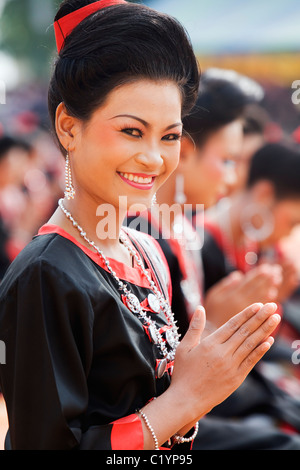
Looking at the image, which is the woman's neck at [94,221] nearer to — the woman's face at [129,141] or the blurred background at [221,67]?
the woman's face at [129,141]

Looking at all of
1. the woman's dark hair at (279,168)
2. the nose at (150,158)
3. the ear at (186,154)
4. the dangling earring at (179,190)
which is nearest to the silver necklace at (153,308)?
the nose at (150,158)

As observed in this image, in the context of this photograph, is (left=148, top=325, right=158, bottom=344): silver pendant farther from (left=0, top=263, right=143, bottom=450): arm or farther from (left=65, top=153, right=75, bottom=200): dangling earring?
(left=65, top=153, right=75, bottom=200): dangling earring

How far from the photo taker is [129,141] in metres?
1.43

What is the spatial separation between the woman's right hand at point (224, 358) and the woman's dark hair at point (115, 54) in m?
0.60

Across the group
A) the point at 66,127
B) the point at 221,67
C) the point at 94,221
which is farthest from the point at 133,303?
the point at 221,67

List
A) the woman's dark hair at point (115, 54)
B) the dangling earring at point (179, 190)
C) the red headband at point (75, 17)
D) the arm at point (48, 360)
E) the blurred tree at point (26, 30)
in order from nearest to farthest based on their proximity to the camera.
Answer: the arm at point (48, 360), the woman's dark hair at point (115, 54), the red headband at point (75, 17), the dangling earring at point (179, 190), the blurred tree at point (26, 30)

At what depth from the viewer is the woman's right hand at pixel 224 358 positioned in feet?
4.66

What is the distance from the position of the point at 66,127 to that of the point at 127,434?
0.74m

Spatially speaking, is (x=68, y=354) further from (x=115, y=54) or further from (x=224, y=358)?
(x=115, y=54)

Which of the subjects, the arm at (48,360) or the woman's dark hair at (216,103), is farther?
the woman's dark hair at (216,103)

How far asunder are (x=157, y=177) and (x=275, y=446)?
1526 mm

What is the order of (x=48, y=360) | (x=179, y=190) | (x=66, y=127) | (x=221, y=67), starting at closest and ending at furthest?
(x=48, y=360)
(x=66, y=127)
(x=179, y=190)
(x=221, y=67)

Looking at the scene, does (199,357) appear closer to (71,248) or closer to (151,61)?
(71,248)

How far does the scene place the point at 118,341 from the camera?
137cm
